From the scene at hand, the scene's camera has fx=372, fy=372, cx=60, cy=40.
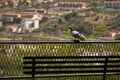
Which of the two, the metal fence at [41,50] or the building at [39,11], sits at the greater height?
the metal fence at [41,50]

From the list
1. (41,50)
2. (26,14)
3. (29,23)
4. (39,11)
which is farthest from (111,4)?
(41,50)

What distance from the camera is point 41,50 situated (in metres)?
4.84

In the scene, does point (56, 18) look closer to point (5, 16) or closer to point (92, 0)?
point (5, 16)

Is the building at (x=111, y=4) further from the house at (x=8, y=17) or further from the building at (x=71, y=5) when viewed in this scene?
the house at (x=8, y=17)

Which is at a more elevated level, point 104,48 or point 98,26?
point 104,48

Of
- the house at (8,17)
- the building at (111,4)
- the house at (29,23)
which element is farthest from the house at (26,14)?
the building at (111,4)

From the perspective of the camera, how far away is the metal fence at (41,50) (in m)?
4.71

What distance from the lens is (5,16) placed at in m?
54.7

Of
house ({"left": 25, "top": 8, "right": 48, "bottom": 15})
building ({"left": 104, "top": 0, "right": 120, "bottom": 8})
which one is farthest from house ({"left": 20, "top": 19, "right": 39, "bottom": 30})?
building ({"left": 104, "top": 0, "right": 120, "bottom": 8})

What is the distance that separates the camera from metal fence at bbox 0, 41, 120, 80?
4.71 meters

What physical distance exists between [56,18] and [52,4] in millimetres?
11362

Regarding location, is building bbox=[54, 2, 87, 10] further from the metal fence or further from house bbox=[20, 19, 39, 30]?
the metal fence

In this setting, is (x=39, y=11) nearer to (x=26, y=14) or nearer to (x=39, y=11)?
(x=39, y=11)

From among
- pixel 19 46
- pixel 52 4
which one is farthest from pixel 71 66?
pixel 52 4
